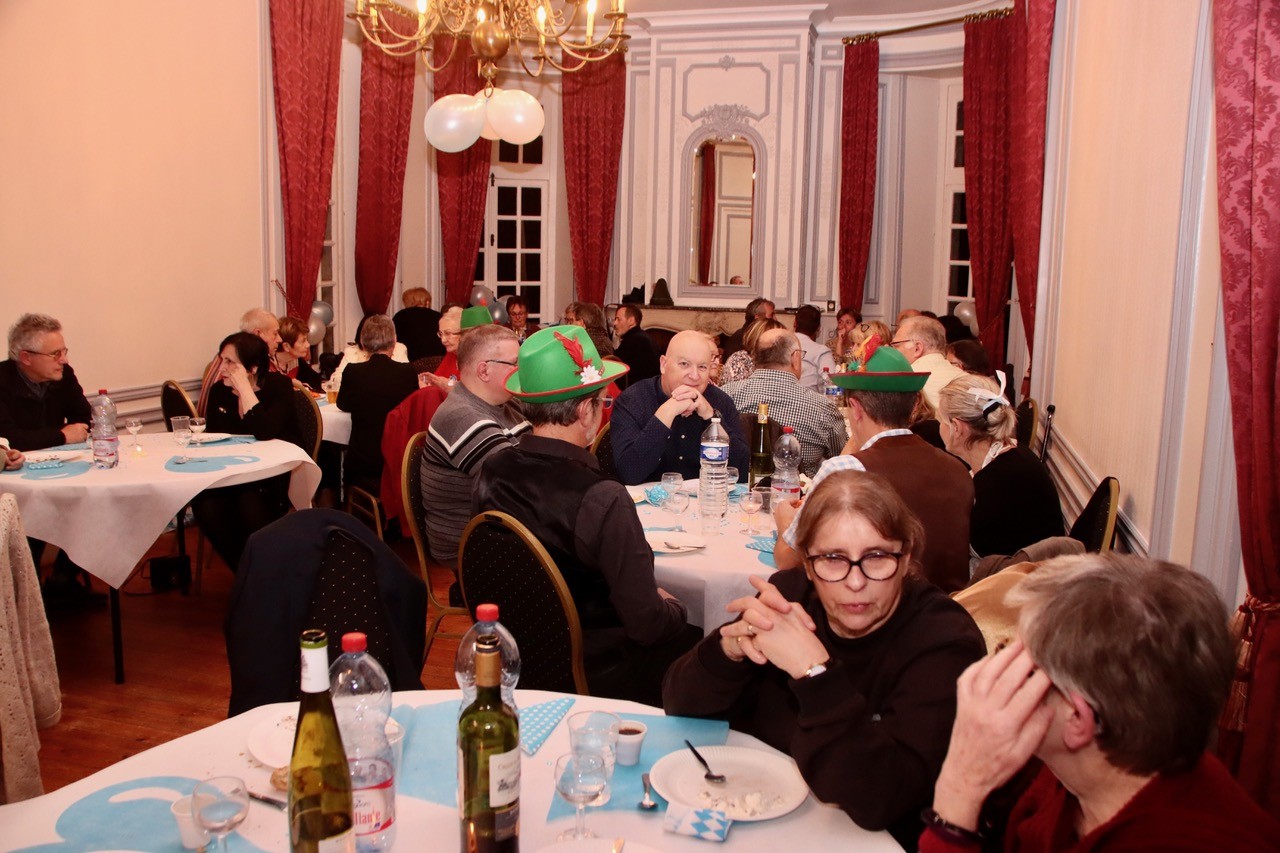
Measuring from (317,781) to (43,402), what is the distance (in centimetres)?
421

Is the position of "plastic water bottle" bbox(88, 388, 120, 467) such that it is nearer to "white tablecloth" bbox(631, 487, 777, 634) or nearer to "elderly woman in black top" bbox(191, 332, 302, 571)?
"elderly woman in black top" bbox(191, 332, 302, 571)

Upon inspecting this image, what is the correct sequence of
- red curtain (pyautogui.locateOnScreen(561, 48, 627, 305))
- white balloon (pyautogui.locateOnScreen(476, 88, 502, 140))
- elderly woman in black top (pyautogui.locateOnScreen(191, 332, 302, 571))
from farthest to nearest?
red curtain (pyautogui.locateOnScreen(561, 48, 627, 305)), white balloon (pyautogui.locateOnScreen(476, 88, 502, 140)), elderly woman in black top (pyautogui.locateOnScreen(191, 332, 302, 571))

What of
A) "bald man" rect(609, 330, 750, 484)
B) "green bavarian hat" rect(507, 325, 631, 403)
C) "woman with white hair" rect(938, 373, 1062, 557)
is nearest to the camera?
"green bavarian hat" rect(507, 325, 631, 403)

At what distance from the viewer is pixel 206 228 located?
6848 mm

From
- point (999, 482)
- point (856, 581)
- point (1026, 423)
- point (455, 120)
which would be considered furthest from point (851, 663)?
point (455, 120)

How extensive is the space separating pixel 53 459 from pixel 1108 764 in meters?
4.24

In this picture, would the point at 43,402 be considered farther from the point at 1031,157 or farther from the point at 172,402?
the point at 1031,157

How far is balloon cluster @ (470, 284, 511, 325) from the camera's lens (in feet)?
29.2

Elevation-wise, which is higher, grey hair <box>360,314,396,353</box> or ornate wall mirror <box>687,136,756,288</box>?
ornate wall mirror <box>687,136,756,288</box>

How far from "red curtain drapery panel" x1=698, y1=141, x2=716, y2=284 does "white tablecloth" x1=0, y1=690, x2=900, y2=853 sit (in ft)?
29.3

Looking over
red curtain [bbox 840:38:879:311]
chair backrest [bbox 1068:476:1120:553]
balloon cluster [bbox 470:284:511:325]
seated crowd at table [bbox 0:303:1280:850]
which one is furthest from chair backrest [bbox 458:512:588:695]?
red curtain [bbox 840:38:879:311]

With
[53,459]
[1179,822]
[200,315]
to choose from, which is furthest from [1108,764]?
[200,315]

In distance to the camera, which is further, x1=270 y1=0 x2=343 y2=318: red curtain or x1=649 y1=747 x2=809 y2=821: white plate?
x1=270 y1=0 x2=343 y2=318: red curtain

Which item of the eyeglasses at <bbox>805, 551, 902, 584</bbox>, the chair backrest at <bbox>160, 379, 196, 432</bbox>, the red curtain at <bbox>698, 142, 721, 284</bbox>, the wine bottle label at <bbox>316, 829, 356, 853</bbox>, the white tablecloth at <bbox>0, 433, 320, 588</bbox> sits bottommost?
the white tablecloth at <bbox>0, 433, 320, 588</bbox>
